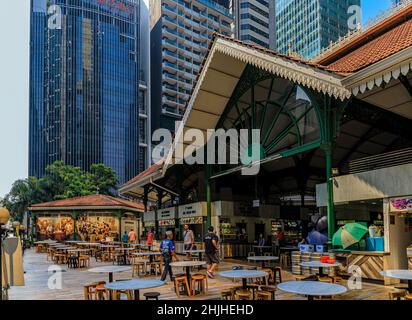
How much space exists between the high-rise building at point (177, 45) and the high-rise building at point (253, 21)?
3.17 metres

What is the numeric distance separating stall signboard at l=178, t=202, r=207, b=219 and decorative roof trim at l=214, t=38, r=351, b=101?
7354mm

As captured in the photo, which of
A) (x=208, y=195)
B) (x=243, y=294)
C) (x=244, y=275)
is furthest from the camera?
(x=208, y=195)

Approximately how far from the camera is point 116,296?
24.9 ft

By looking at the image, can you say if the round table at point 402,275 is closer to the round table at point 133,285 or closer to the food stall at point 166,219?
the round table at point 133,285

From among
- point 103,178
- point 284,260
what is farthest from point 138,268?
point 103,178

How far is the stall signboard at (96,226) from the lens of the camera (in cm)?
3083

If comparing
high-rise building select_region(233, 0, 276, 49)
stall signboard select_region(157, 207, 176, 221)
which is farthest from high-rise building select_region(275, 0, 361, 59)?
stall signboard select_region(157, 207, 176, 221)

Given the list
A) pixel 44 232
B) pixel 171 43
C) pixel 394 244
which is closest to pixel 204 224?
pixel 394 244

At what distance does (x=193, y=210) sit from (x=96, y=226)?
1482cm

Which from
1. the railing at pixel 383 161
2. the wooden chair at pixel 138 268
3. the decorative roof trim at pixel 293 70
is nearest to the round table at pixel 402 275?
the railing at pixel 383 161

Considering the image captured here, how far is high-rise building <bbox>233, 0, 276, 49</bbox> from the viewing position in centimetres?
9556

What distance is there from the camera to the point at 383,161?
10227 millimetres

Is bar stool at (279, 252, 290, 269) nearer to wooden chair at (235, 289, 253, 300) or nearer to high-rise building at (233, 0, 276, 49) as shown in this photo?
wooden chair at (235, 289, 253, 300)

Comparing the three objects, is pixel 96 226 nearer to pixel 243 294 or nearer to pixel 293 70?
pixel 293 70
